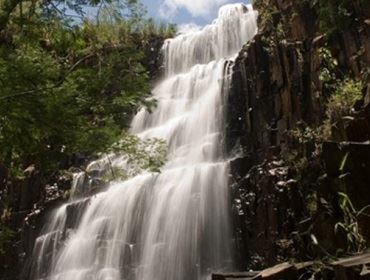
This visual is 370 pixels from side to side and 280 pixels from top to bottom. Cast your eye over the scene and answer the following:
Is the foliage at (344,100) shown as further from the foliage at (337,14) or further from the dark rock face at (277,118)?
the foliage at (337,14)

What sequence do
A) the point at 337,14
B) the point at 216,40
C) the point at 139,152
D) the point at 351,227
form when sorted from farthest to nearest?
the point at 216,40, the point at 337,14, the point at 139,152, the point at 351,227

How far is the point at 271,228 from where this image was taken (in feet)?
43.8

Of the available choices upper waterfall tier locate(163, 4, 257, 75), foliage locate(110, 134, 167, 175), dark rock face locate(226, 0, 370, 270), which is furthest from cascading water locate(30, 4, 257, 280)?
foliage locate(110, 134, 167, 175)

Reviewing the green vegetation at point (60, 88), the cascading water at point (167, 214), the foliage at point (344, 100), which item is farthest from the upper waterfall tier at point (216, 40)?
the green vegetation at point (60, 88)

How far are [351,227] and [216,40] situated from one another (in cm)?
1838

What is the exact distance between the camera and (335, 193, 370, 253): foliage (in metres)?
6.51

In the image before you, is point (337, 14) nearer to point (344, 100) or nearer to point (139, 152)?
point (344, 100)

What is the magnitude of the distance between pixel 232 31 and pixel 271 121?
9.06 meters

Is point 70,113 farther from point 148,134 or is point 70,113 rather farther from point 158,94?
point 158,94

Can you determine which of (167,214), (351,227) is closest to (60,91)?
(351,227)

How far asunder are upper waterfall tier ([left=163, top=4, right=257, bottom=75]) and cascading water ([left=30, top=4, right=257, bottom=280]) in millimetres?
1093

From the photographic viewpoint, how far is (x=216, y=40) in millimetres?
24141

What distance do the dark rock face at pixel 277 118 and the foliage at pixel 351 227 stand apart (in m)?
2.62

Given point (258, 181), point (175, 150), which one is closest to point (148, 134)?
point (175, 150)
